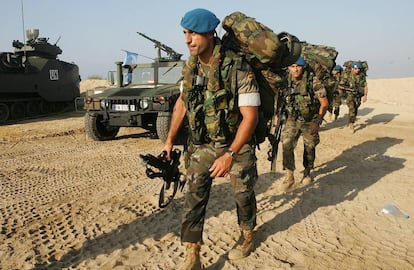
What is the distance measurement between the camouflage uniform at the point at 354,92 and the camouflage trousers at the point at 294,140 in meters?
5.25

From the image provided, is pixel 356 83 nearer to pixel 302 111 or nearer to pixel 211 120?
pixel 302 111

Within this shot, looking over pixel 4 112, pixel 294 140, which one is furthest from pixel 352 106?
pixel 4 112

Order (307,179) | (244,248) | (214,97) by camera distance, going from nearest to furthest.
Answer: (214,97)
(244,248)
(307,179)

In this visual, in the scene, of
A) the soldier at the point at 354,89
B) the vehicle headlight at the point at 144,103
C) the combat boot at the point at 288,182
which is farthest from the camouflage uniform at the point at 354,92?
the combat boot at the point at 288,182

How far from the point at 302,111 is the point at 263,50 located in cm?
237

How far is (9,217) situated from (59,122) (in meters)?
8.38

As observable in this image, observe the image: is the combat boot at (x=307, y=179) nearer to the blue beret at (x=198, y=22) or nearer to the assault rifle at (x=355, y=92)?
the blue beret at (x=198, y=22)

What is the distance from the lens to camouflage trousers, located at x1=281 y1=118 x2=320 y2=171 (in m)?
4.44

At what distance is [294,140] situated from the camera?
4.61 m

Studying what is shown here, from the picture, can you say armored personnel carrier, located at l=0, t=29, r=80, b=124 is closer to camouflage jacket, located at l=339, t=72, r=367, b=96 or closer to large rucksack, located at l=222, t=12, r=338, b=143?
camouflage jacket, located at l=339, t=72, r=367, b=96

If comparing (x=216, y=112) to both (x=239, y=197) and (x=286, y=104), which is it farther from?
(x=286, y=104)

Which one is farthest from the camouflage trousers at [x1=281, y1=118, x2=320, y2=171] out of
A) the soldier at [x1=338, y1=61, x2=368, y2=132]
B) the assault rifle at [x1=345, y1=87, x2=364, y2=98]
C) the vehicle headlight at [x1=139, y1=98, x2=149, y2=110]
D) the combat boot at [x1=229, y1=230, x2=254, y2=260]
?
the assault rifle at [x1=345, y1=87, x2=364, y2=98]

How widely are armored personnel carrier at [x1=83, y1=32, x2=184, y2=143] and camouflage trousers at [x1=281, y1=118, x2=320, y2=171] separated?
2.70 meters

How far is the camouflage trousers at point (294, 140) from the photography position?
14.6 ft
